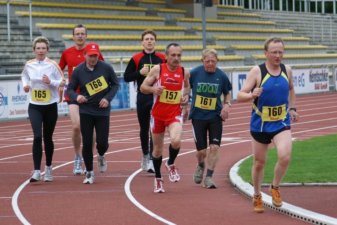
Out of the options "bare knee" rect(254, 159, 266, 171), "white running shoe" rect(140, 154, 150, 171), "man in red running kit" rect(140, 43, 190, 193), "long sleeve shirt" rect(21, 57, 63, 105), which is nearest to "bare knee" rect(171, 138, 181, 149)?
"man in red running kit" rect(140, 43, 190, 193)

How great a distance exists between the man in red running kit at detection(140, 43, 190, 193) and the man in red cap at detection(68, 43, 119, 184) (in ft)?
3.58

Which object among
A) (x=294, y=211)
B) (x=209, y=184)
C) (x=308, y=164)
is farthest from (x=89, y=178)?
(x=294, y=211)

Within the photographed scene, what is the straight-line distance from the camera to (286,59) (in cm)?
5078

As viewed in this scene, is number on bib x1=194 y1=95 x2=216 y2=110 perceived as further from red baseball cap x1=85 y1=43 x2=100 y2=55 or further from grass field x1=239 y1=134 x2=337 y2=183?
red baseball cap x1=85 y1=43 x2=100 y2=55

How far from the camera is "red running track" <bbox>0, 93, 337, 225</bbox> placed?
1017cm

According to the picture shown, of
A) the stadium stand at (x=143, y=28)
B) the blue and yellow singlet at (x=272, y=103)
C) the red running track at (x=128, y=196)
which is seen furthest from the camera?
the stadium stand at (x=143, y=28)

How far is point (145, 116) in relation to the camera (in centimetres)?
1443

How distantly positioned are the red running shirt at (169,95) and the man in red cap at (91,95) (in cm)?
111

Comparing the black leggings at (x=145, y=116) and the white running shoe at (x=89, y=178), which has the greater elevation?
the black leggings at (x=145, y=116)

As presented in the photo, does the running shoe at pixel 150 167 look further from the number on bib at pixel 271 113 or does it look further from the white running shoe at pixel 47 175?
the number on bib at pixel 271 113

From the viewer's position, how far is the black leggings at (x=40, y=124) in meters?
13.7

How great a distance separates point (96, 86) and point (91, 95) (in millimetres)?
152

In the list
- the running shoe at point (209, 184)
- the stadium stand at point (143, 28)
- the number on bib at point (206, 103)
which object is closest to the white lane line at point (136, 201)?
the running shoe at point (209, 184)

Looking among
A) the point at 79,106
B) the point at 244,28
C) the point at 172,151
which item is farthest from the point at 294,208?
the point at 244,28
